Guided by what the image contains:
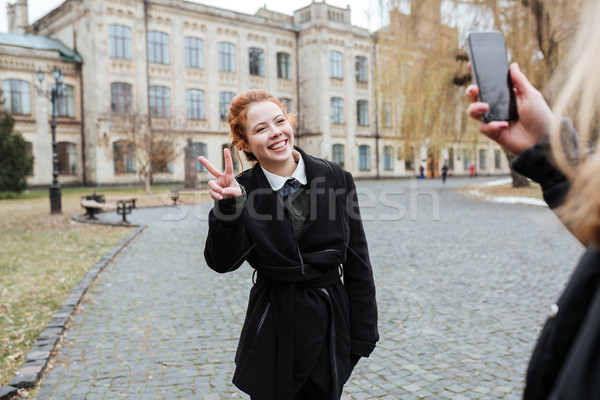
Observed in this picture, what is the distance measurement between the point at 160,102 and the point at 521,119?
121 feet

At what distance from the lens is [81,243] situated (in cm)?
1078

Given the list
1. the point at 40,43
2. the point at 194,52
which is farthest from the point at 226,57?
the point at 40,43

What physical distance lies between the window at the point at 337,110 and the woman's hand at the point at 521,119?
1671 inches

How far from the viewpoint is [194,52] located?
123ft

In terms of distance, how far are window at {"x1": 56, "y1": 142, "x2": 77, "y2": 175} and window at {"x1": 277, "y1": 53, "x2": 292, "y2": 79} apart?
58.7ft

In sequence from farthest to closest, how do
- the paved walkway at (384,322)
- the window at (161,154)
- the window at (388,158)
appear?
the window at (388,158) → the window at (161,154) → the paved walkway at (384,322)

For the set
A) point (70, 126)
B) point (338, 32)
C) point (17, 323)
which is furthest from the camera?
point (338, 32)

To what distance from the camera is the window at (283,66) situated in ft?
138

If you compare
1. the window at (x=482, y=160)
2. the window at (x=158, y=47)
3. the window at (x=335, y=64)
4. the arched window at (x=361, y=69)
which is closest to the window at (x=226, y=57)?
the window at (x=158, y=47)

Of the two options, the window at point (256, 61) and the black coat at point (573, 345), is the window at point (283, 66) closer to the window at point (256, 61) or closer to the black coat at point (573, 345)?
the window at point (256, 61)

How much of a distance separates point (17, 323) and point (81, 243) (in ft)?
19.0

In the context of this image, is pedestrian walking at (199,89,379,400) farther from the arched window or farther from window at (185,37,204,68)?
the arched window

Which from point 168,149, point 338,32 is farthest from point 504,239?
point 338,32

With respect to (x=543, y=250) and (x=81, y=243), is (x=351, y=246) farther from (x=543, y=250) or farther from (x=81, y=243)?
(x=81, y=243)
